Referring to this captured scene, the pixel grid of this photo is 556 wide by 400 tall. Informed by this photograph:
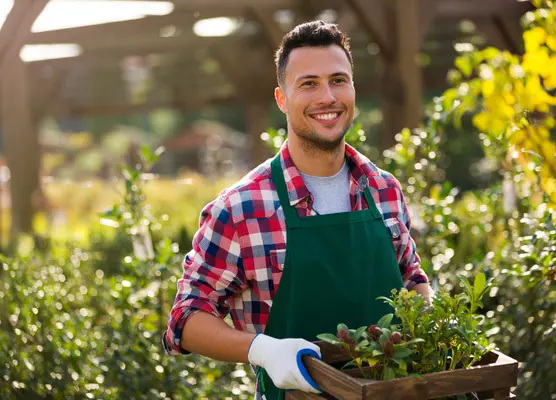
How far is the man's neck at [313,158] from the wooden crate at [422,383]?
547mm

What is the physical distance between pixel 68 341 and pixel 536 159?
1748mm

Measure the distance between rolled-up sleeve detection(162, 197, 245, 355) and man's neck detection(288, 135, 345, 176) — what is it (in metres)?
0.22

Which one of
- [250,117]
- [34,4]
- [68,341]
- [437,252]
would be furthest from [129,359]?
[250,117]

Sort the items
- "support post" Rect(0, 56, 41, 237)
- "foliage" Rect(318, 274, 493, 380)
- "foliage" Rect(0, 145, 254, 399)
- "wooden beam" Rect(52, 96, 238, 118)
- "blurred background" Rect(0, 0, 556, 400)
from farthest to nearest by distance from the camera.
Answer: "wooden beam" Rect(52, 96, 238, 118), "support post" Rect(0, 56, 41, 237), "foliage" Rect(0, 145, 254, 399), "blurred background" Rect(0, 0, 556, 400), "foliage" Rect(318, 274, 493, 380)

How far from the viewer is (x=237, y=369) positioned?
10.4 ft

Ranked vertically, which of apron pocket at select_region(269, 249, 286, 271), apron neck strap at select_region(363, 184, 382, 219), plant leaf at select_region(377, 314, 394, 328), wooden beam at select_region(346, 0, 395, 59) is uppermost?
wooden beam at select_region(346, 0, 395, 59)

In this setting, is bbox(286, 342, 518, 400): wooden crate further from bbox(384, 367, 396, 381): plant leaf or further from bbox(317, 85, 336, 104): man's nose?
bbox(317, 85, 336, 104): man's nose

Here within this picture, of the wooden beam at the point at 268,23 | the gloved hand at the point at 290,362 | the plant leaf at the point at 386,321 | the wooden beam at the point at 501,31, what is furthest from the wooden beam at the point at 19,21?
→ the wooden beam at the point at 501,31

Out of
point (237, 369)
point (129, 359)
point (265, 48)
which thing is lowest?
point (237, 369)

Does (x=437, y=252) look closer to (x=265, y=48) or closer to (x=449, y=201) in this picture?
(x=449, y=201)

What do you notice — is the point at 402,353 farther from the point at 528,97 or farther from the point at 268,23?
the point at 268,23

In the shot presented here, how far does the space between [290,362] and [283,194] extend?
0.46 m

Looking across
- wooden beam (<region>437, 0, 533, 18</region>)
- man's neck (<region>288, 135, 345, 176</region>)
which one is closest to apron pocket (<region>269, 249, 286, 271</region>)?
man's neck (<region>288, 135, 345, 176</region>)

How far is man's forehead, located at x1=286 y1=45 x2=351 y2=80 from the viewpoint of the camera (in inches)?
76.5
